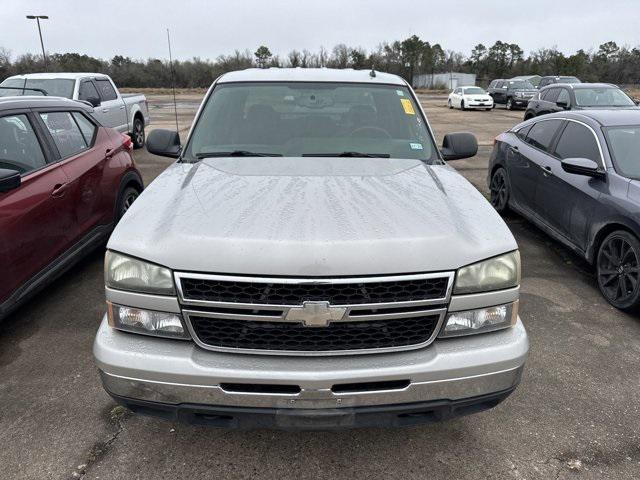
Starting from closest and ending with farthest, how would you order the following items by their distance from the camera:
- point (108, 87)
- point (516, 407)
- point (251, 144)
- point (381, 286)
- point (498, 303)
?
point (381, 286), point (498, 303), point (516, 407), point (251, 144), point (108, 87)

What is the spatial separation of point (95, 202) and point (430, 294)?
3726 millimetres

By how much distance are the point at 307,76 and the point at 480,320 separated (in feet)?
8.09

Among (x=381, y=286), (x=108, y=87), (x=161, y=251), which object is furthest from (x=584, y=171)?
(x=108, y=87)

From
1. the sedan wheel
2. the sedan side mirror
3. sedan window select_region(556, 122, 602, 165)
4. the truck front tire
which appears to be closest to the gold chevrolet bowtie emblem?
the sedan side mirror

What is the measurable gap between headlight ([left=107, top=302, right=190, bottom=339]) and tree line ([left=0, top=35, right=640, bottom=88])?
49.6 meters

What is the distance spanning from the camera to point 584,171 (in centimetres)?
450

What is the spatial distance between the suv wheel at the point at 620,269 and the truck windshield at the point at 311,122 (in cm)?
197

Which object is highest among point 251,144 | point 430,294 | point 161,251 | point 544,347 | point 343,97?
point 343,97

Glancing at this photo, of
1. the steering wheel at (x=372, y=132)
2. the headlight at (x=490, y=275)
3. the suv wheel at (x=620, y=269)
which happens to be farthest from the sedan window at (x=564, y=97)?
the headlight at (x=490, y=275)

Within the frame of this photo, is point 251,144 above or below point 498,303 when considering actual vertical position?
above

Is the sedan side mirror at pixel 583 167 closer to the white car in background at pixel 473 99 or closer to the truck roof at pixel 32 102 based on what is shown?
the truck roof at pixel 32 102

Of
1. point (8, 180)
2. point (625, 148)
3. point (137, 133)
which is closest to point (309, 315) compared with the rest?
point (8, 180)

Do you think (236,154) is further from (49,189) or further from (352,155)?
(49,189)

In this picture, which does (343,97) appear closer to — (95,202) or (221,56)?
(95,202)
